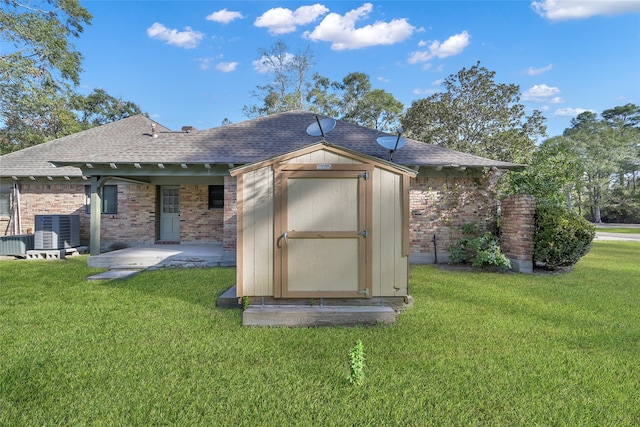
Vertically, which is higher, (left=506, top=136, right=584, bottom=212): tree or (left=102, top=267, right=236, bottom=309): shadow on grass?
(left=506, top=136, right=584, bottom=212): tree

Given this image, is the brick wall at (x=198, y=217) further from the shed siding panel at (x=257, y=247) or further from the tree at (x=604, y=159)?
the tree at (x=604, y=159)

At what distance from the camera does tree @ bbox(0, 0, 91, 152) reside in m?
12.0

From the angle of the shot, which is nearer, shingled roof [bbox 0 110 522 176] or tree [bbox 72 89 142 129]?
shingled roof [bbox 0 110 522 176]

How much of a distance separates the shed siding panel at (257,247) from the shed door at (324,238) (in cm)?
13

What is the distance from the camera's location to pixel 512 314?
459 centimetres

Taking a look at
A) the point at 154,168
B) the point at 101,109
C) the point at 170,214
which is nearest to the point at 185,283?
the point at 154,168

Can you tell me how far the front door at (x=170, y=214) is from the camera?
10.8m

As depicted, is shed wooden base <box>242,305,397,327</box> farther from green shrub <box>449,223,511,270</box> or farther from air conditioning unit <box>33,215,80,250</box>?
air conditioning unit <box>33,215,80,250</box>

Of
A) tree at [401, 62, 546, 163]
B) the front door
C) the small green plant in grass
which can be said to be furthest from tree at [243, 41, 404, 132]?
the small green plant in grass

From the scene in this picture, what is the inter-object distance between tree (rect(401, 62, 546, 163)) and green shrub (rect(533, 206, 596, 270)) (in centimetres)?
1485

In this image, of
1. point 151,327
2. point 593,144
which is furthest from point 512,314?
point 593,144

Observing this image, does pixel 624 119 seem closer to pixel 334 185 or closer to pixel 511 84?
pixel 511 84

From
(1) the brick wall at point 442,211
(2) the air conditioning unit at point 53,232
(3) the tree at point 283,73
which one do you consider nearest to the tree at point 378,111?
(3) the tree at point 283,73

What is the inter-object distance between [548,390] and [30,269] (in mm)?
10252
